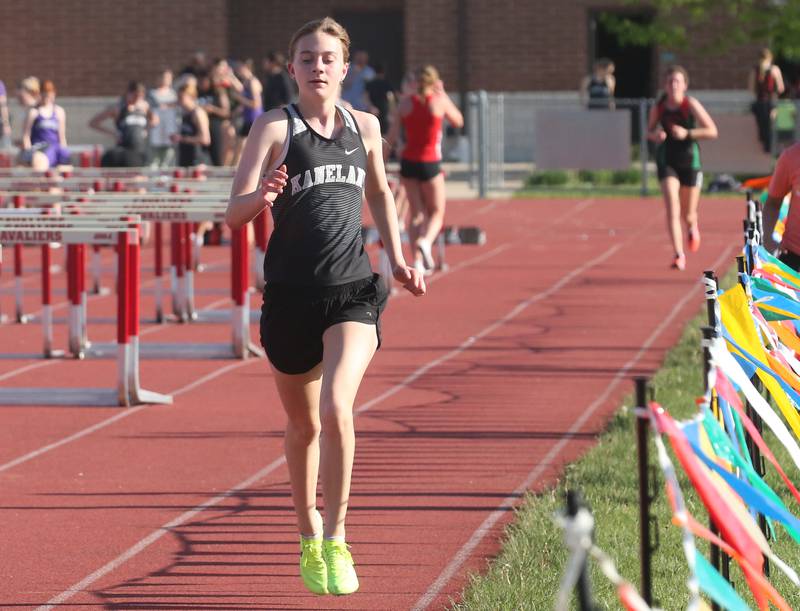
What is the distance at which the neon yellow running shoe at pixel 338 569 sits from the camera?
5609mm

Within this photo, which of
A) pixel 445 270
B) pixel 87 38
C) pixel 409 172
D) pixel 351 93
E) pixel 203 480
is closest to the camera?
pixel 203 480

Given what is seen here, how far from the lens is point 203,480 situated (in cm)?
790

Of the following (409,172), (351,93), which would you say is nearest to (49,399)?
(409,172)

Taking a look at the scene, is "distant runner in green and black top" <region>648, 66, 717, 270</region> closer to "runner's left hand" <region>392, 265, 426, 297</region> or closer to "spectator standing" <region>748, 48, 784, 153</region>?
"runner's left hand" <region>392, 265, 426, 297</region>

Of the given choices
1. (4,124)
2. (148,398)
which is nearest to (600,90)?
(4,124)

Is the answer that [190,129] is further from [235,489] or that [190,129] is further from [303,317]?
[303,317]

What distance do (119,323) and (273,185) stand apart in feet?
15.7

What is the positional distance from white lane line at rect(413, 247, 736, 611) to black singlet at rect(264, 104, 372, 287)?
1161mm

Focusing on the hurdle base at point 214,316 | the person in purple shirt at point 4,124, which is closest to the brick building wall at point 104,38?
the person in purple shirt at point 4,124

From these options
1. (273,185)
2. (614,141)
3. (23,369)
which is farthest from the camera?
(614,141)

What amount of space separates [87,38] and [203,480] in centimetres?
3067

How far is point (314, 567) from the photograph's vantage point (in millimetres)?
5684

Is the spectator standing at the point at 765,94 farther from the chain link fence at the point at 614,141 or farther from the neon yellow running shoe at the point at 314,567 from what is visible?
the neon yellow running shoe at the point at 314,567

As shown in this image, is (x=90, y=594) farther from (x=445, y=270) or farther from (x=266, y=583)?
(x=445, y=270)
